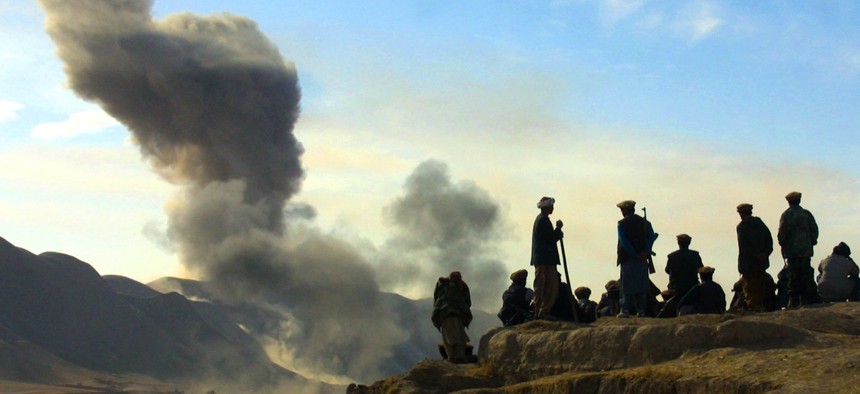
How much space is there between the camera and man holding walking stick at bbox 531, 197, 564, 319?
1577 centimetres

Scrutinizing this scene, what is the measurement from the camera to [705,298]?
16.3m

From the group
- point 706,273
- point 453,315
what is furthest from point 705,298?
point 453,315

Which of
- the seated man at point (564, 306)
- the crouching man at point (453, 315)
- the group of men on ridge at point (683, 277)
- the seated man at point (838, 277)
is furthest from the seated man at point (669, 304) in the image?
the crouching man at point (453, 315)

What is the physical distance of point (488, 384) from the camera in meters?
14.9

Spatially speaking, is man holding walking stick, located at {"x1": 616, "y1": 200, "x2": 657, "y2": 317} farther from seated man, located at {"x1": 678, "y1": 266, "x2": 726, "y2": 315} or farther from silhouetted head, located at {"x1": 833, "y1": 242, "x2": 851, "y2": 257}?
silhouetted head, located at {"x1": 833, "y1": 242, "x2": 851, "y2": 257}

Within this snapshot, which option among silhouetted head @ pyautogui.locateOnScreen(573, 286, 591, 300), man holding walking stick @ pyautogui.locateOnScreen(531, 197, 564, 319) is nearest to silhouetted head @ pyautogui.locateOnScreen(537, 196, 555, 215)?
man holding walking stick @ pyautogui.locateOnScreen(531, 197, 564, 319)

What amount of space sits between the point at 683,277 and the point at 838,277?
→ 7.83ft

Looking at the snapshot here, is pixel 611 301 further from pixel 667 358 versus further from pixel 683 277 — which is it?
pixel 667 358

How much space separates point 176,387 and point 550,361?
186959 millimetres

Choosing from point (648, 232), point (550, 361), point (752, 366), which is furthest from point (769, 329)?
point (648, 232)

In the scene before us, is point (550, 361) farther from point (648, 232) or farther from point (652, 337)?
point (648, 232)

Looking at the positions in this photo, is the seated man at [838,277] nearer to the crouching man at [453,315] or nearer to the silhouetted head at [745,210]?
the silhouetted head at [745,210]

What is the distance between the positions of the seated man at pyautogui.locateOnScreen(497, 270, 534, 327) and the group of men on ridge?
0.01 meters

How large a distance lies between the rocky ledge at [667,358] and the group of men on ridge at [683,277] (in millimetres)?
755
